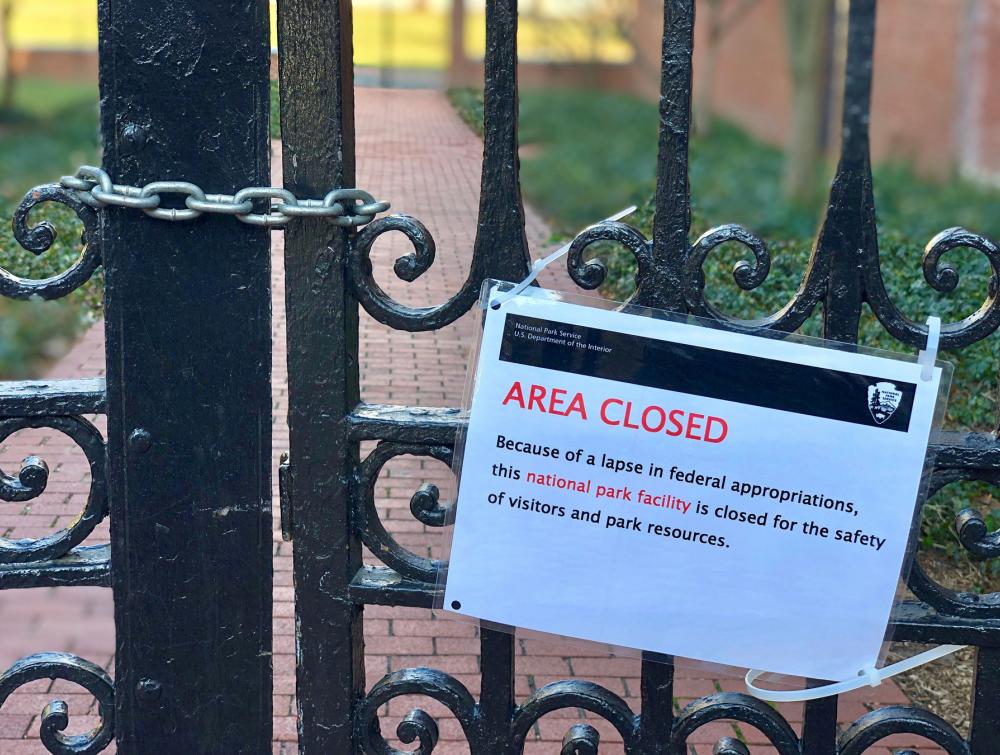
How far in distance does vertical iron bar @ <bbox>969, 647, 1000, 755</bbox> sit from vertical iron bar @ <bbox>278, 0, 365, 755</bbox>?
0.96 metres

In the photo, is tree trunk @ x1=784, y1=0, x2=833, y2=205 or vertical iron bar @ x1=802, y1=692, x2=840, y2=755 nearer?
vertical iron bar @ x1=802, y1=692, x2=840, y2=755

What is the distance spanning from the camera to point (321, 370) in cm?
162

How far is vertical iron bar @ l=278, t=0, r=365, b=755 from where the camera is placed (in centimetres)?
155

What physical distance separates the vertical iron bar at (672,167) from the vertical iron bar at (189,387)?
0.57m

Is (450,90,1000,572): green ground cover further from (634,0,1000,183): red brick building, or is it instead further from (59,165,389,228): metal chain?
(634,0,1000,183): red brick building

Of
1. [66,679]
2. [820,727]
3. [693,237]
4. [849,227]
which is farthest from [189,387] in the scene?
[693,237]

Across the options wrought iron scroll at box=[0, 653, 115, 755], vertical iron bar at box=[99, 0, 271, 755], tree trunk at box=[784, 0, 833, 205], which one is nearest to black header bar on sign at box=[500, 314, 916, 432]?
vertical iron bar at box=[99, 0, 271, 755]

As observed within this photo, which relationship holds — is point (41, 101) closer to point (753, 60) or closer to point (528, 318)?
point (528, 318)

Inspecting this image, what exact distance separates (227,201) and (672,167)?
0.63m

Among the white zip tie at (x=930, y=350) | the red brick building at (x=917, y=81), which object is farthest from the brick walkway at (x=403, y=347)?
the red brick building at (x=917, y=81)

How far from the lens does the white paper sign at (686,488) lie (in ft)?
5.06

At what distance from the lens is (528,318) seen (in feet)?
5.14

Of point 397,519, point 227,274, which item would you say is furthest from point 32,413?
point 397,519

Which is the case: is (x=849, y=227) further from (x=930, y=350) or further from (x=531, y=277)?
(x=531, y=277)
